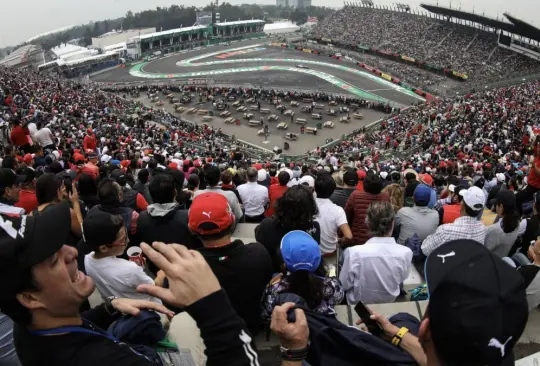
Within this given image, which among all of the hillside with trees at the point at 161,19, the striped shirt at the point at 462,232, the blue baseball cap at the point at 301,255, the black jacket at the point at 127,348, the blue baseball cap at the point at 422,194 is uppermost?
the hillside with trees at the point at 161,19

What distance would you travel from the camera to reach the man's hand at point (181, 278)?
5.59ft

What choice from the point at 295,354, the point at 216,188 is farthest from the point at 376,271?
the point at 216,188

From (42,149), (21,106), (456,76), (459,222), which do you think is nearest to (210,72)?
(456,76)

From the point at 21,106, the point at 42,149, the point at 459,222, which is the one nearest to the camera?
the point at 459,222

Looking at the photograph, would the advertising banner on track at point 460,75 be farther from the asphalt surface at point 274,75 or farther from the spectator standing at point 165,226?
the spectator standing at point 165,226

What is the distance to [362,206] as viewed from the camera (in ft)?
18.5

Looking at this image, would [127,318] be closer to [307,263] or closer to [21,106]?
[307,263]

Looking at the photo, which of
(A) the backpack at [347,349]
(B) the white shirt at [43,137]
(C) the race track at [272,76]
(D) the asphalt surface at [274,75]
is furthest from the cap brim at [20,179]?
(D) the asphalt surface at [274,75]

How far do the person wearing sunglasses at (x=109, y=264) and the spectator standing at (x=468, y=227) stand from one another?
10.7ft

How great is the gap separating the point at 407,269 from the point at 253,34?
91530 mm

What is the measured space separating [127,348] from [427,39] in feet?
209

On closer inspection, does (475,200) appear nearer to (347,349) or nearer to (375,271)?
(375,271)

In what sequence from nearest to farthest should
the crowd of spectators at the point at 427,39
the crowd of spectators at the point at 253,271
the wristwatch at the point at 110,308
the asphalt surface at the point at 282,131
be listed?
the crowd of spectators at the point at 253,271 → the wristwatch at the point at 110,308 → the asphalt surface at the point at 282,131 → the crowd of spectators at the point at 427,39

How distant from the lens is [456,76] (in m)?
46.9
